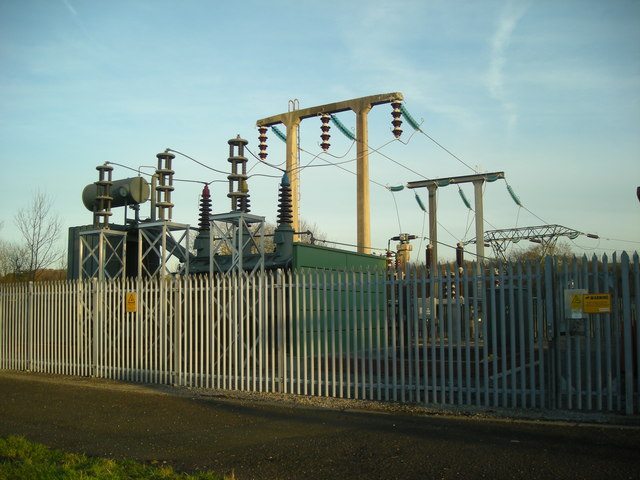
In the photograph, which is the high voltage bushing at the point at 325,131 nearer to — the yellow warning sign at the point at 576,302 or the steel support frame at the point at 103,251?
the steel support frame at the point at 103,251

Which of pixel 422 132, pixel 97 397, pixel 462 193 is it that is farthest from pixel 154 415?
pixel 462 193

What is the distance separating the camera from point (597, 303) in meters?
9.39

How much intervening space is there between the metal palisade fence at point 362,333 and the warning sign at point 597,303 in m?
0.01

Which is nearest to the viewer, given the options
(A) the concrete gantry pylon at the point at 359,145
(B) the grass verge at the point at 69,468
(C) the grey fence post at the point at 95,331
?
(B) the grass verge at the point at 69,468

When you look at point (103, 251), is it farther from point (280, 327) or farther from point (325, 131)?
point (325, 131)

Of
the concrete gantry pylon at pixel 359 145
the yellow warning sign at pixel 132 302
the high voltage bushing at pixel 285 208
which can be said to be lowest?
the yellow warning sign at pixel 132 302

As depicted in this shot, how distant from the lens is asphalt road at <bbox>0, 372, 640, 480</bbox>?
6832 millimetres

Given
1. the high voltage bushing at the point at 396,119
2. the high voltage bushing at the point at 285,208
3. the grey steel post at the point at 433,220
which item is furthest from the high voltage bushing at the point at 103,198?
the grey steel post at the point at 433,220

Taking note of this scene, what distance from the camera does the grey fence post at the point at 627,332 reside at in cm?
909

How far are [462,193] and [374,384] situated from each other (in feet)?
130

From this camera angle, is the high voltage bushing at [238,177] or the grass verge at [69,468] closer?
the grass verge at [69,468]

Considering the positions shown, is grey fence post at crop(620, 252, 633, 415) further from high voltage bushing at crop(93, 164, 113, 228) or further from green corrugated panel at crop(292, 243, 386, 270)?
high voltage bushing at crop(93, 164, 113, 228)

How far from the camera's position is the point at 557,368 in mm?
9648

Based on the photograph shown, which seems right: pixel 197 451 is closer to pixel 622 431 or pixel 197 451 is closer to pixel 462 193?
pixel 622 431
